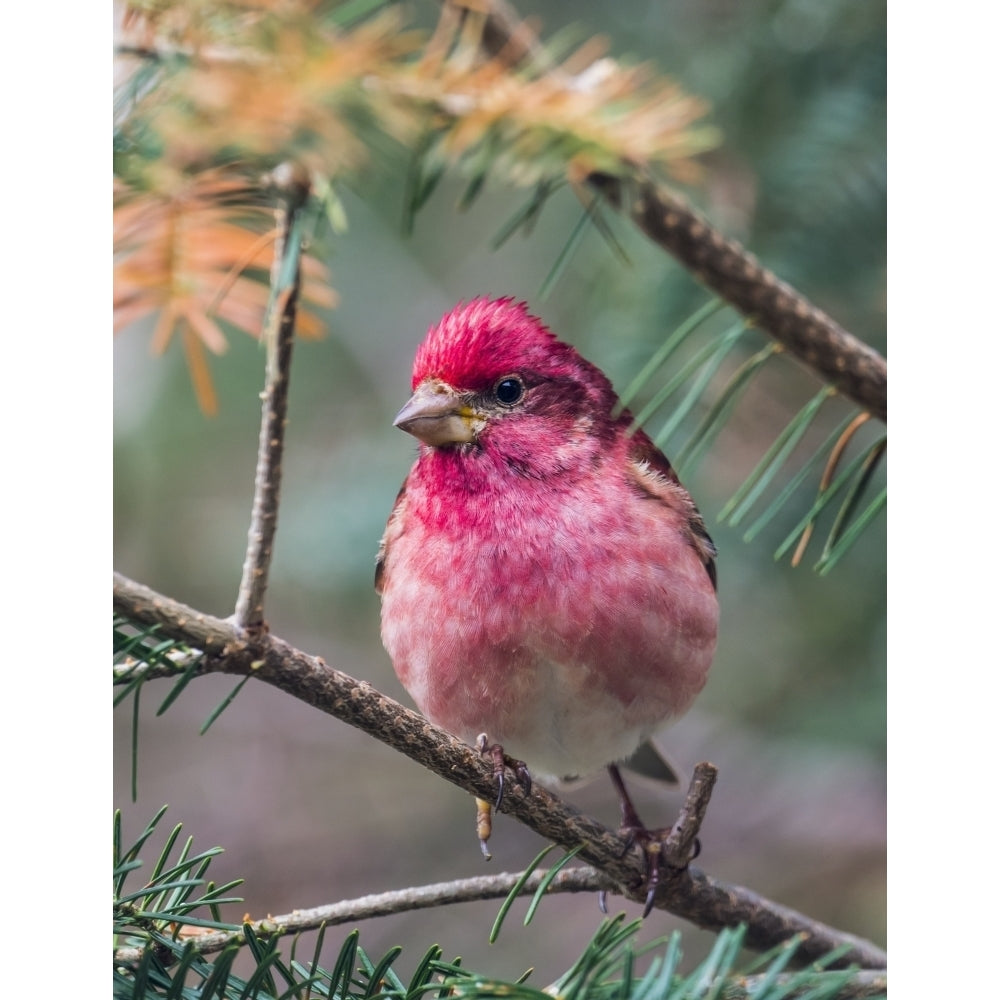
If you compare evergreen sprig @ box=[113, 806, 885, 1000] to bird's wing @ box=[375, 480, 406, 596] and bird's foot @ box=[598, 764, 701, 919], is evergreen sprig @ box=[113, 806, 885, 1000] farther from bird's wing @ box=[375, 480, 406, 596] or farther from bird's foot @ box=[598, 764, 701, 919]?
bird's wing @ box=[375, 480, 406, 596]

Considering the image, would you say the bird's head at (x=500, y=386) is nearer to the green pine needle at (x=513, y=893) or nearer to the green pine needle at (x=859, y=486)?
the green pine needle at (x=859, y=486)

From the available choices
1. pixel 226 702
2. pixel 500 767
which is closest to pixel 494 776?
pixel 500 767

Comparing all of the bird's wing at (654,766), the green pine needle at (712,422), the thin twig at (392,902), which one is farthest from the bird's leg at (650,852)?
the green pine needle at (712,422)

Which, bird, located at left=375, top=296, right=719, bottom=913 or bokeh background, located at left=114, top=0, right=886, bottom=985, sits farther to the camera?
bokeh background, located at left=114, top=0, right=886, bottom=985

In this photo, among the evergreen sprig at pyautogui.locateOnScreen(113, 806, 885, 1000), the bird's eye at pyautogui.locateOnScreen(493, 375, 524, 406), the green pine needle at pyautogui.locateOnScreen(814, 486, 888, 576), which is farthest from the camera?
the bird's eye at pyautogui.locateOnScreen(493, 375, 524, 406)

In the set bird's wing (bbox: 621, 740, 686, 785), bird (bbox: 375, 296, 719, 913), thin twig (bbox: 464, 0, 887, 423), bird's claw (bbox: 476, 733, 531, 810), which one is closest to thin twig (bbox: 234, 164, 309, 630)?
bird (bbox: 375, 296, 719, 913)

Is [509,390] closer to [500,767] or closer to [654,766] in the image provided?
[500,767]

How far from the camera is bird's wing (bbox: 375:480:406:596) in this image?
Answer: 4.98ft

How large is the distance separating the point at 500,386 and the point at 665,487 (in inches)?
9.6

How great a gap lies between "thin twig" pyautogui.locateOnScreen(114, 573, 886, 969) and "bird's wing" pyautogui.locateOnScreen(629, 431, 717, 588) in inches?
15.0

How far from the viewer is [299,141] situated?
1397mm
